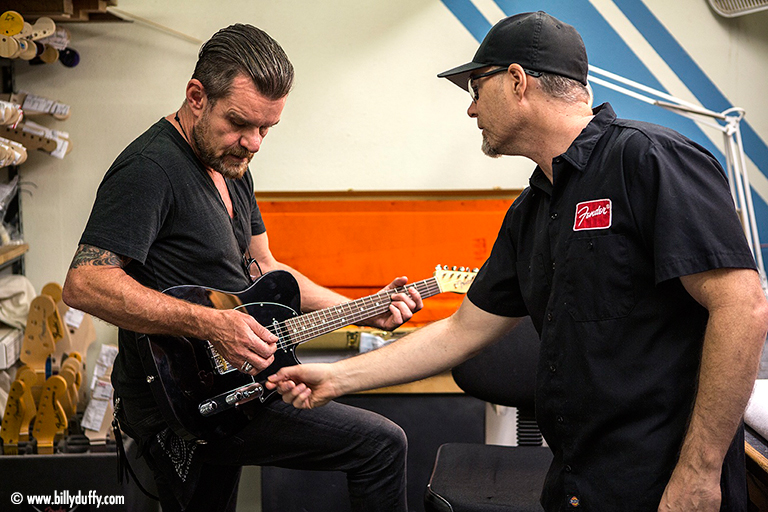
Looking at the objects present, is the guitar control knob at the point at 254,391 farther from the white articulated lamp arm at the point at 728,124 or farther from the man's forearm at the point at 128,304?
the white articulated lamp arm at the point at 728,124

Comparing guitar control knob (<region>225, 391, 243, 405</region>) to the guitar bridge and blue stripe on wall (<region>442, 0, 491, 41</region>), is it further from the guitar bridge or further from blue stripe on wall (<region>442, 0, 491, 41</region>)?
blue stripe on wall (<region>442, 0, 491, 41</region>)

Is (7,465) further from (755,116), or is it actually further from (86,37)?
(755,116)

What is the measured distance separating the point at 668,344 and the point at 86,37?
8.82ft

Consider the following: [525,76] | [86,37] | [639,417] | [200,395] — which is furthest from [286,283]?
[86,37]

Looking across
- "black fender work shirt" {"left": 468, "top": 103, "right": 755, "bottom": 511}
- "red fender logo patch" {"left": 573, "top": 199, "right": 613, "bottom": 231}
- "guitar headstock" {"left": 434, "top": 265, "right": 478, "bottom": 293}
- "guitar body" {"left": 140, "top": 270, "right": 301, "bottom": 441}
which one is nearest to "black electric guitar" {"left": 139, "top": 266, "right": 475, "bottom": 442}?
"guitar body" {"left": 140, "top": 270, "right": 301, "bottom": 441}

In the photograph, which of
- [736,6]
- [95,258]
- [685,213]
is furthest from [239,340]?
[736,6]

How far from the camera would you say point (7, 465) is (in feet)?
8.19

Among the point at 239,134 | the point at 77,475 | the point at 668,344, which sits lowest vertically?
the point at 77,475

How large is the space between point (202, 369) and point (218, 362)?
0.04 metres

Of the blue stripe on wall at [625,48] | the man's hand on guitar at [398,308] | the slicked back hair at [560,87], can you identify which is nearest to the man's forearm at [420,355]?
the man's hand on guitar at [398,308]

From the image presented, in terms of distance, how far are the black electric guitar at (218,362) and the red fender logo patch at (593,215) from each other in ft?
2.89

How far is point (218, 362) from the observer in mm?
1863

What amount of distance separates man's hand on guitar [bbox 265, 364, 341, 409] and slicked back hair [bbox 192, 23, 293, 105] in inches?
27.8

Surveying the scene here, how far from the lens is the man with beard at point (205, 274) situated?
1698 mm
